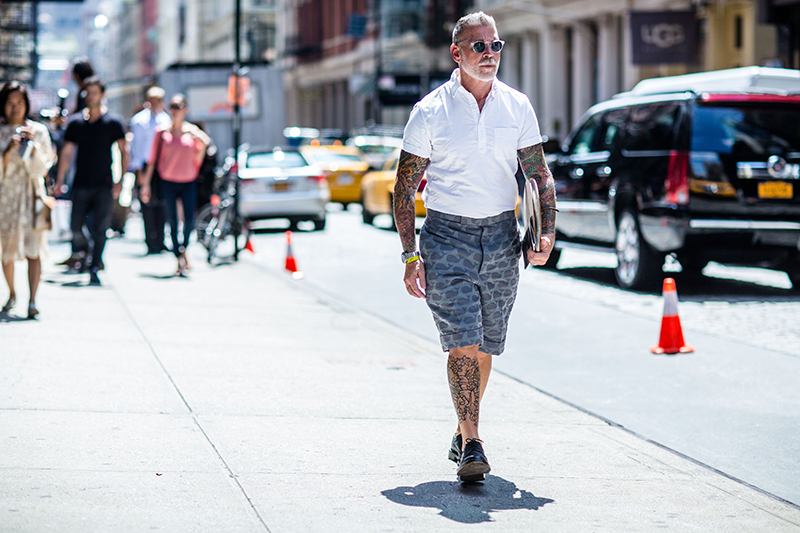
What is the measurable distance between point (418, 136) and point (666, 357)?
12.8 ft

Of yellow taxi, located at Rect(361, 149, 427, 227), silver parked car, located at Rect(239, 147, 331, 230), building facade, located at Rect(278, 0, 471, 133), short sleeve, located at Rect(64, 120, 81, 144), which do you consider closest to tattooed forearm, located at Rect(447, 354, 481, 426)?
short sleeve, located at Rect(64, 120, 81, 144)

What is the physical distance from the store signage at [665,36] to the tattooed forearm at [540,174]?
72.9 feet

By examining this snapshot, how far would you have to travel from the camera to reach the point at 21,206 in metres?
9.12

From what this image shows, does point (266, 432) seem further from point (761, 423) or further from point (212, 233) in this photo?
point (212, 233)

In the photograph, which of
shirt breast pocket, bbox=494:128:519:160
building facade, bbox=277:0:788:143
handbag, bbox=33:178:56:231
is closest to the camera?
shirt breast pocket, bbox=494:128:519:160

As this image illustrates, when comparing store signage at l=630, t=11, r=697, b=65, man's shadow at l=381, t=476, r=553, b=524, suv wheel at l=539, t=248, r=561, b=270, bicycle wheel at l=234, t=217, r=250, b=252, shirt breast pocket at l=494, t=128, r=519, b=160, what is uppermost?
store signage at l=630, t=11, r=697, b=65

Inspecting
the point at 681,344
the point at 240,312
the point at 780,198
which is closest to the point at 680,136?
the point at 780,198

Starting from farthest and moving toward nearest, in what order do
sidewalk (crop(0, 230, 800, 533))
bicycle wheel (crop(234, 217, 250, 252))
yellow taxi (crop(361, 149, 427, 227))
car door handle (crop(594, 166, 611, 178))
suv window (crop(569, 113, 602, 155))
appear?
yellow taxi (crop(361, 149, 427, 227))
bicycle wheel (crop(234, 217, 250, 252))
suv window (crop(569, 113, 602, 155))
car door handle (crop(594, 166, 611, 178))
sidewalk (crop(0, 230, 800, 533))

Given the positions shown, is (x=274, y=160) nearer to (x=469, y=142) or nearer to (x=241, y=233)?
(x=241, y=233)

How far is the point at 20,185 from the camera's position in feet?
30.0

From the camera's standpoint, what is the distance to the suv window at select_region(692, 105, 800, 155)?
11.3 metres

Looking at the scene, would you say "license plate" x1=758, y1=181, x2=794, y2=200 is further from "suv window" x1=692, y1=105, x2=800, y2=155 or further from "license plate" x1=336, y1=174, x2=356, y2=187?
"license plate" x1=336, y1=174, x2=356, y2=187

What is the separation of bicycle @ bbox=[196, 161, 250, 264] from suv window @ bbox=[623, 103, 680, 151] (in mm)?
5124

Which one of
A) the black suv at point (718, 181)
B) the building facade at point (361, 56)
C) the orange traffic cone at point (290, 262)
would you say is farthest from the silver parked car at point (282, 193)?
the building facade at point (361, 56)
